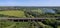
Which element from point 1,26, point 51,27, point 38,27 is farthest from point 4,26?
point 51,27

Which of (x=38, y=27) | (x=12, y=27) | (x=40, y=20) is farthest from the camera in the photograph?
(x=40, y=20)

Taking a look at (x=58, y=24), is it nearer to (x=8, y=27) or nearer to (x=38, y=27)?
(x=38, y=27)

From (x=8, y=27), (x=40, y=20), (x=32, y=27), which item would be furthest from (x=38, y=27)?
(x=40, y=20)

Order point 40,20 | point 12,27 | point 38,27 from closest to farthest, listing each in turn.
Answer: point 12,27, point 38,27, point 40,20

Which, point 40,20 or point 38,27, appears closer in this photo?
point 38,27

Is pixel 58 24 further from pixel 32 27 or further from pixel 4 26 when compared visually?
pixel 4 26

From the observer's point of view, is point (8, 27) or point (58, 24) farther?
point (58, 24)

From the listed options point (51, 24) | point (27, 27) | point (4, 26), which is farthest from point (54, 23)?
point (4, 26)

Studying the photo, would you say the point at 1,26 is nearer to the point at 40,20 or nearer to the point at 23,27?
the point at 23,27
